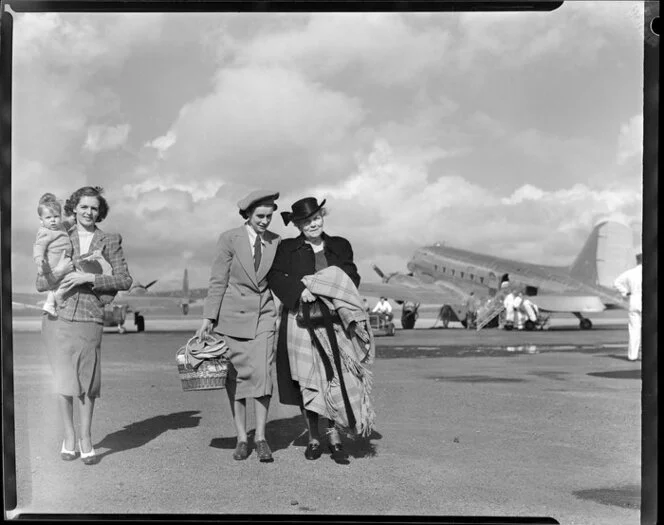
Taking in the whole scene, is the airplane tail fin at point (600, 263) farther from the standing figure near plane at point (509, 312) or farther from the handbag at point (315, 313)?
the handbag at point (315, 313)

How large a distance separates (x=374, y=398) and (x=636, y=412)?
292 centimetres

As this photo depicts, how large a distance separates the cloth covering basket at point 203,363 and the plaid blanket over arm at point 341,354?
0.53 m

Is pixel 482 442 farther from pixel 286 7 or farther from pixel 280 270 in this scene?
pixel 286 7

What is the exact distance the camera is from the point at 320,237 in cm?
620

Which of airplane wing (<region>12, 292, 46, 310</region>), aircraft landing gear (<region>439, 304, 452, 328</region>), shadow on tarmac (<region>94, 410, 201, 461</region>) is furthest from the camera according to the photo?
aircraft landing gear (<region>439, 304, 452, 328</region>)

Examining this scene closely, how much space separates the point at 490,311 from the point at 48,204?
2923 centimetres

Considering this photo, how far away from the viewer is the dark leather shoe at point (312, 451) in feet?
19.6

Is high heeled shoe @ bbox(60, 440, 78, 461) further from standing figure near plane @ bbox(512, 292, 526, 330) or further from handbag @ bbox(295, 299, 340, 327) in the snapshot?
standing figure near plane @ bbox(512, 292, 526, 330)

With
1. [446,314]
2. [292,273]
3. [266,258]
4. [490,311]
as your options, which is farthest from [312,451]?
[446,314]

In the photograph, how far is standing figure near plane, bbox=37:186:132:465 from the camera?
572cm

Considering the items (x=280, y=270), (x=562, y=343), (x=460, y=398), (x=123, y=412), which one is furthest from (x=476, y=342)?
(x=280, y=270)

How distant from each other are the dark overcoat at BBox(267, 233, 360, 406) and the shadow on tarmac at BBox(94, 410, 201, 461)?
1.28 m

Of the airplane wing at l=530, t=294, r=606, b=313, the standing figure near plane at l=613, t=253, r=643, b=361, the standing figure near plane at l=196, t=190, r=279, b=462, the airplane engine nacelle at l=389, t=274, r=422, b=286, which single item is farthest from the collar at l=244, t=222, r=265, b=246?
the airplane engine nacelle at l=389, t=274, r=422, b=286

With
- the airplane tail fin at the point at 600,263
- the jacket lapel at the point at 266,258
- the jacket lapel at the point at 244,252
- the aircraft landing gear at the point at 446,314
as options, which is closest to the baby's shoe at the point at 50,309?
the jacket lapel at the point at 244,252
